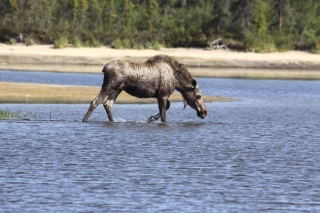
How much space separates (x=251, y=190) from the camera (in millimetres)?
12305

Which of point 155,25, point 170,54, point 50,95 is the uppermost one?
point 155,25

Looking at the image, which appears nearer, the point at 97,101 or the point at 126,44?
the point at 97,101

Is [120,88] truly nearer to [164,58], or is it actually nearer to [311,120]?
[164,58]

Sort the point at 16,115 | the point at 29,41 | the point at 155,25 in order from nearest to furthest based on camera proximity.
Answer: the point at 16,115
the point at 29,41
the point at 155,25

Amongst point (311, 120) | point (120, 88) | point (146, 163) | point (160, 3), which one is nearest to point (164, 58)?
point (120, 88)

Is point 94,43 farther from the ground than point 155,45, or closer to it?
farther from the ground

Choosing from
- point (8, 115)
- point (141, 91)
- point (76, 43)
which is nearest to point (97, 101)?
point (141, 91)

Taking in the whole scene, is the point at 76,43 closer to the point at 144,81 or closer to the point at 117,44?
the point at 117,44

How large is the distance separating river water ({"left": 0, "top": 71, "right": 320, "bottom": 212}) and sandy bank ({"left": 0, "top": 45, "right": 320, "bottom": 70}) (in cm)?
2462

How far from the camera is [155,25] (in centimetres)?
5803

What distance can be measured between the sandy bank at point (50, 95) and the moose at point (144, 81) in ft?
20.4

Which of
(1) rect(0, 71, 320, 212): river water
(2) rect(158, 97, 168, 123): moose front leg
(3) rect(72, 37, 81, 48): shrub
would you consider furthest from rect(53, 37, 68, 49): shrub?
(2) rect(158, 97, 168, 123): moose front leg

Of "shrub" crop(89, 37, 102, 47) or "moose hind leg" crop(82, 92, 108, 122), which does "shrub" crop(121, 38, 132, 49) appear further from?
"moose hind leg" crop(82, 92, 108, 122)

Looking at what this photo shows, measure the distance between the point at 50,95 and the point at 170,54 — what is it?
2380 cm
